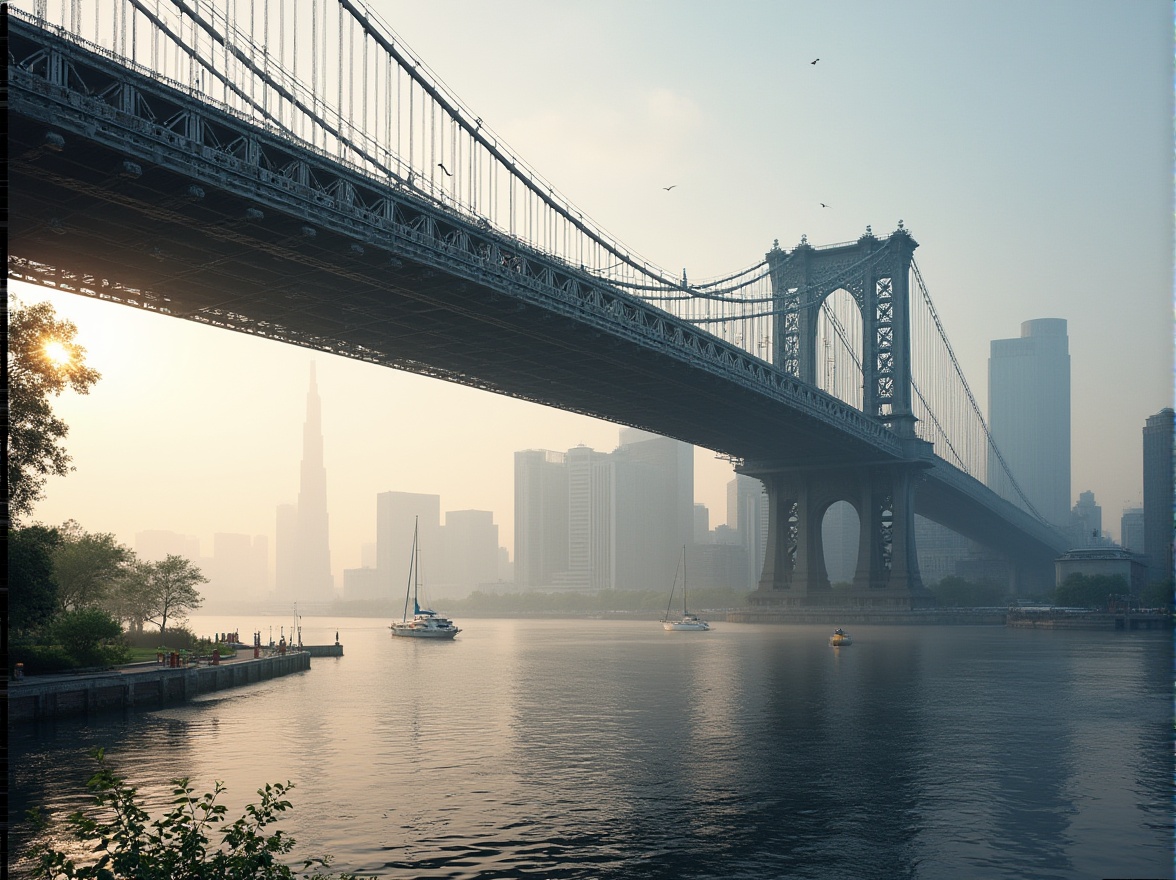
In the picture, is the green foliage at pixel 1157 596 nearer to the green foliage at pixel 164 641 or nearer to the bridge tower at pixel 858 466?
the bridge tower at pixel 858 466

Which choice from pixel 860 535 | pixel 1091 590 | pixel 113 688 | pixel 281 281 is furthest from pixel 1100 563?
pixel 113 688

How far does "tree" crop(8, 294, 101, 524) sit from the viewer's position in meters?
42.6

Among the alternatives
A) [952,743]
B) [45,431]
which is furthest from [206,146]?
[952,743]

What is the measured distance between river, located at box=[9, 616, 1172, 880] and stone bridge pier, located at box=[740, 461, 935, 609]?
66.4m

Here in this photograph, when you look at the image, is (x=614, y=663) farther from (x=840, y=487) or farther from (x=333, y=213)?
(x=840, y=487)

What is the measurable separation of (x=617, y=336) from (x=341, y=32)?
2825cm

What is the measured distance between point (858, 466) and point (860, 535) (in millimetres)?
8361

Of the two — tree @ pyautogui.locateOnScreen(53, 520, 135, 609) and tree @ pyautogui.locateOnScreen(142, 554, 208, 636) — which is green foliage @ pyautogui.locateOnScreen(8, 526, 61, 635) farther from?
tree @ pyautogui.locateOnScreen(142, 554, 208, 636)

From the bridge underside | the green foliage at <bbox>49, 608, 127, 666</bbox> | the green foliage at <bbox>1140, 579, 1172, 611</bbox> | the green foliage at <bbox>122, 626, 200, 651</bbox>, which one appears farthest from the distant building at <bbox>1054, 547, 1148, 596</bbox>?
the green foliage at <bbox>49, 608, 127, 666</bbox>

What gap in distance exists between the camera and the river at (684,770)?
22734 millimetres

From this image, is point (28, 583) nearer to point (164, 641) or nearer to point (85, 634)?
point (85, 634)

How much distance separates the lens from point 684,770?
1273 inches

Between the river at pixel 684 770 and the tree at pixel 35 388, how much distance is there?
31.4 feet

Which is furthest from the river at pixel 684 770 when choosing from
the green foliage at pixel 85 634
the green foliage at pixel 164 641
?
the green foliage at pixel 164 641
